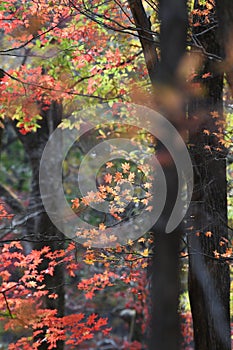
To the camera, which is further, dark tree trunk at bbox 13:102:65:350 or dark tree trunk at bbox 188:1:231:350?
dark tree trunk at bbox 13:102:65:350

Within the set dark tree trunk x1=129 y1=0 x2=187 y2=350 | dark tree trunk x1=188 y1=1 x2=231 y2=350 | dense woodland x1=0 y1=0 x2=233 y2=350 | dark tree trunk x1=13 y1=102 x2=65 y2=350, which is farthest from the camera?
dark tree trunk x1=13 y1=102 x2=65 y2=350

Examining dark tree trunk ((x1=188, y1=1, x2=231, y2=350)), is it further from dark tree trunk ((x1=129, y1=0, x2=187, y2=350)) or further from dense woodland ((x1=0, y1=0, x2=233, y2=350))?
dark tree trunk ((x1=129, y1=0, x2=187, y2=350))

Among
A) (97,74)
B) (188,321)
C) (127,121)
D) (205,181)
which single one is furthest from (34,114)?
(188,321)

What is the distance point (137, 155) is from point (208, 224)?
3859mm

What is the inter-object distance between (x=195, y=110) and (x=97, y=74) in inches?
79.2

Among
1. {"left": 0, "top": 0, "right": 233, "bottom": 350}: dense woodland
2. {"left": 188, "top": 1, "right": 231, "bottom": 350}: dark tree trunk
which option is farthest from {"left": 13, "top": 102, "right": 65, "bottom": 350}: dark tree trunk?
{"left": 188, "top": 1, "right": 231, "bottom": 350}: dark tree trunk

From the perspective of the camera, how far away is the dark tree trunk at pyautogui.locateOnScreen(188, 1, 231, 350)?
22.7ft

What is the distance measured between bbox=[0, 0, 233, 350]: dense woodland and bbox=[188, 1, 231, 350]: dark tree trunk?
1 cm

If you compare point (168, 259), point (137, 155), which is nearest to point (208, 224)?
point (137, 155)

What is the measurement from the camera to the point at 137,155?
1055cm

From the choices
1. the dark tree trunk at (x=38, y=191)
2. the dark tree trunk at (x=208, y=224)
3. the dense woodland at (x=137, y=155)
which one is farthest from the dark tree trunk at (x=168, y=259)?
the dark tree trunk at (x=38, y=191)

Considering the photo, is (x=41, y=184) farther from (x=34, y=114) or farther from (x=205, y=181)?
(x=205, y=181)

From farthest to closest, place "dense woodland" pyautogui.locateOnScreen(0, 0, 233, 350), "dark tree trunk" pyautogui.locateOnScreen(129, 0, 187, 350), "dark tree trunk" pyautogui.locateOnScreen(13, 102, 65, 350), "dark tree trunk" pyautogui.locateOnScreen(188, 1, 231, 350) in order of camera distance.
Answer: "dark tree trunk" pyautogui.locateOnScreen(13, 102, 65, 350) < "dark tree trunk" pyautogui.locateOnScreen(188, 1, 231, 350) < "dense woodland" pyautogui.locateOnScreen(0, 0, 233, 350) < "dark tree trunk" pyautogui.locateOnScreen(129, 0, 187, 350)

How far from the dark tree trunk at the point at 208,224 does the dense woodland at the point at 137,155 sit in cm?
1
